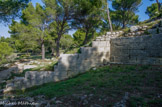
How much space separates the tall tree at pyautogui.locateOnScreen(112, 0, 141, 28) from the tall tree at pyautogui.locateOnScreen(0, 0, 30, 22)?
16683mm

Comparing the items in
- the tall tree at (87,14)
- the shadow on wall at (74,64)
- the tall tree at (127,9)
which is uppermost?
the tall tree at (127,9)

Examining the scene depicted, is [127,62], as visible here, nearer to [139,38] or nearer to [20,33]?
[139,38]

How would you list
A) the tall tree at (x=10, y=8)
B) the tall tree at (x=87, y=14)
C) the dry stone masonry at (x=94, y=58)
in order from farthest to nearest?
the tall tree at (x=87, y=14)
the tall tree at (x=10, y=8)
the dry stone masonry at (x=94, y=58)

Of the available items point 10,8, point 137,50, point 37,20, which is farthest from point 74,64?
point 37,20

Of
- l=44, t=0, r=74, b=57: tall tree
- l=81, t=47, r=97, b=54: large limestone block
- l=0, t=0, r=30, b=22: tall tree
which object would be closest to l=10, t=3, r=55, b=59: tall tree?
l=44, t=0, r=74, b=57: tall tree

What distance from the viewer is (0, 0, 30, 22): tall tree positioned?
326 inches

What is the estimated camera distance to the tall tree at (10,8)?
829 cm

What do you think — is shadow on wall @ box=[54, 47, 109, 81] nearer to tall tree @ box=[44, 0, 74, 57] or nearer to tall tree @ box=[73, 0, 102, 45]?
tall tree @ box=[73, 0, 102, 45]

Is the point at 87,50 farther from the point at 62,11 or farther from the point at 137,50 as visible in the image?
the point at 62,11

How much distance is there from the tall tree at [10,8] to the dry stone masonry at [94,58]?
612 centimetres

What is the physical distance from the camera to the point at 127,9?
64.3 ft

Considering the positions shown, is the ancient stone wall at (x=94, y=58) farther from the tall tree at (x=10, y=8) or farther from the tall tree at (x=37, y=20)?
the tall tree at (x=37, y=20)

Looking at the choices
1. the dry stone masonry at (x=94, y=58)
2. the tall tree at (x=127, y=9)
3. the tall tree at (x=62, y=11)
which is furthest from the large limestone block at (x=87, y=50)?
the tall tree at (x=127, y=9)

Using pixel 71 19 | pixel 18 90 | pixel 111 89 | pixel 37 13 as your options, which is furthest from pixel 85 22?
pixel 111 89
